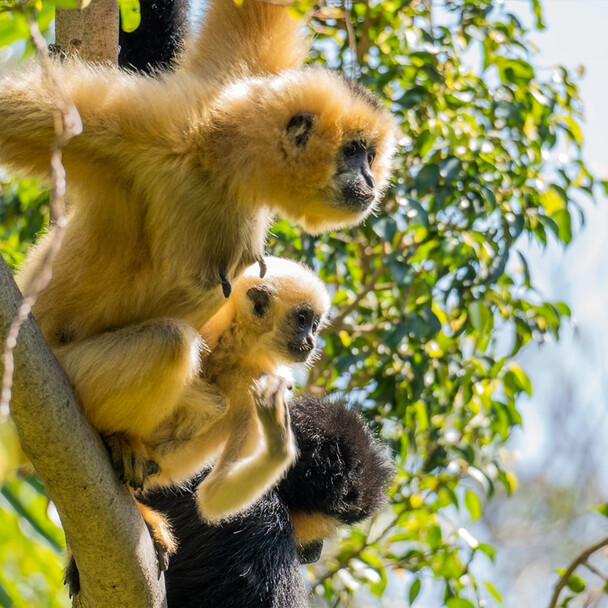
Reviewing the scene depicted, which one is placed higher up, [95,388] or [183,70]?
[183,70]

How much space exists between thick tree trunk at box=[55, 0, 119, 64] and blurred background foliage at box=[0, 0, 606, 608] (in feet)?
4.74

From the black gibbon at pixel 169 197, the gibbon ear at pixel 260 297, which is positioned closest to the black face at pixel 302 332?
the gibbon ear at pixel 260 297

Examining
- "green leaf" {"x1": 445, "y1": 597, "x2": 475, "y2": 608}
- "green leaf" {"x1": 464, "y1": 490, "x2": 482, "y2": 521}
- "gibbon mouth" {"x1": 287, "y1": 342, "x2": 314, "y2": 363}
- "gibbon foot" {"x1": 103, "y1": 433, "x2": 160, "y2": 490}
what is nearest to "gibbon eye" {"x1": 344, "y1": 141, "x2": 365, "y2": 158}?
"gibbon mouth" {"x1": 287, "y1": 342, "x2": 314, "y2": 363}

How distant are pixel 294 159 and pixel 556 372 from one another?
56.0 ft

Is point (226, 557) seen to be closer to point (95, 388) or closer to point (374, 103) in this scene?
point (95, 388)

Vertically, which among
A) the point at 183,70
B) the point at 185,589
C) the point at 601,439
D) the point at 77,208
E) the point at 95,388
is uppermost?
the point at 183,70

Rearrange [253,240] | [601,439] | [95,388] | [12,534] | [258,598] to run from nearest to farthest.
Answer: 1. [12,534]
2. [95,388]
3. [253,240]
4. [258,598]
5. [601,439]

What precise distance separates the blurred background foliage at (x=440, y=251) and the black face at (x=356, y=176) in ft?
4.27

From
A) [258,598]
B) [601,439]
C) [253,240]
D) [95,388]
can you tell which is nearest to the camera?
[95,388]

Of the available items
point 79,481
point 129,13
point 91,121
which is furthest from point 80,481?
point 129,13

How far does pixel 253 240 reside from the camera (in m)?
3.75

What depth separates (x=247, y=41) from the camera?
388 cm

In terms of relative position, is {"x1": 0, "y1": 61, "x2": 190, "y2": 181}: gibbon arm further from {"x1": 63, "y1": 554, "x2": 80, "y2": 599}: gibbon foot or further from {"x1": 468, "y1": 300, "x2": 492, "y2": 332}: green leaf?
{"x1": 468, "y1": 300, "x2": 492, "y2": 332}: green leaf

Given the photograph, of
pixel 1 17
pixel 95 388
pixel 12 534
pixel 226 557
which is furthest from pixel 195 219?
pixel 226 557
